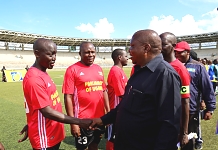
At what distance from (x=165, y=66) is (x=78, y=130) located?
6.43 ft

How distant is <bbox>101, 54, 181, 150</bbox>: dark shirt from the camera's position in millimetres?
1733

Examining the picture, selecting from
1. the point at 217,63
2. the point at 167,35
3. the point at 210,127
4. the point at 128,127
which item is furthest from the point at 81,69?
the point at 217,63

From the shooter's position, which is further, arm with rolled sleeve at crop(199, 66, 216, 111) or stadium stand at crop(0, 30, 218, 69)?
stadium stand at crop(0, 30, 218, 69)

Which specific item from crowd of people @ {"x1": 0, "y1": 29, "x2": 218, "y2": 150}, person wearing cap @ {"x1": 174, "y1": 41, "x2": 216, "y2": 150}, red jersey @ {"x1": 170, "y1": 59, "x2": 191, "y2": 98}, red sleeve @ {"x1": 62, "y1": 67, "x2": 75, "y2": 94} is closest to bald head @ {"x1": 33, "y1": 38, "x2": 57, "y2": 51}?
crowd of people @ {"x1": 0, "y1": 29, "x2": 218, "y2": 150}

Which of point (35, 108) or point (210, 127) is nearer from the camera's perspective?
point (35, 108)

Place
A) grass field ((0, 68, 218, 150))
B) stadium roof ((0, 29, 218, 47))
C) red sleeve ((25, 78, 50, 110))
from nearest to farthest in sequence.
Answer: red sleeve ((25, 78, 50, 110))
grass field ((0, 68, 218, 150))
stadium roof ((0, 29, 218, 47))

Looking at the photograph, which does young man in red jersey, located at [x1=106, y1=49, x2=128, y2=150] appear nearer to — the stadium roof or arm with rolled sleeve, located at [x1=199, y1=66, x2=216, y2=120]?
arm with rolled sleeve, located at [x1=199, y1=66, x2=216, y2=120]

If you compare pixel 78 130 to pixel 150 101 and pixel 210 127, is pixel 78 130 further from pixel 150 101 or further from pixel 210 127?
pixel 210 127

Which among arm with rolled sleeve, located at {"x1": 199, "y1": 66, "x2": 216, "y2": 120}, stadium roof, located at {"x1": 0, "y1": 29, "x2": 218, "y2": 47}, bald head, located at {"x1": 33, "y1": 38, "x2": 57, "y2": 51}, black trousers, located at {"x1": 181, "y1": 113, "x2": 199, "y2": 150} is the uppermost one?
stadium roof, located at {"x1": 0, "y1": 29, "x2": 218, "y2": 47}

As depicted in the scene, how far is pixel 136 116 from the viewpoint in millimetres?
1859

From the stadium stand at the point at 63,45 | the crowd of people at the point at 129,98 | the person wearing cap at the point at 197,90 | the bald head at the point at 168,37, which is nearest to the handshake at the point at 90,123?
the crowd of people at the point at 129,98

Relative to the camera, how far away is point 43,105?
7.90 feet

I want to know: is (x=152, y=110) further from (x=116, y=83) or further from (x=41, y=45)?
(x=116, y=83)

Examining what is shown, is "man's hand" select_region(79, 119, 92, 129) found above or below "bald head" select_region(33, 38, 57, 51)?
below
